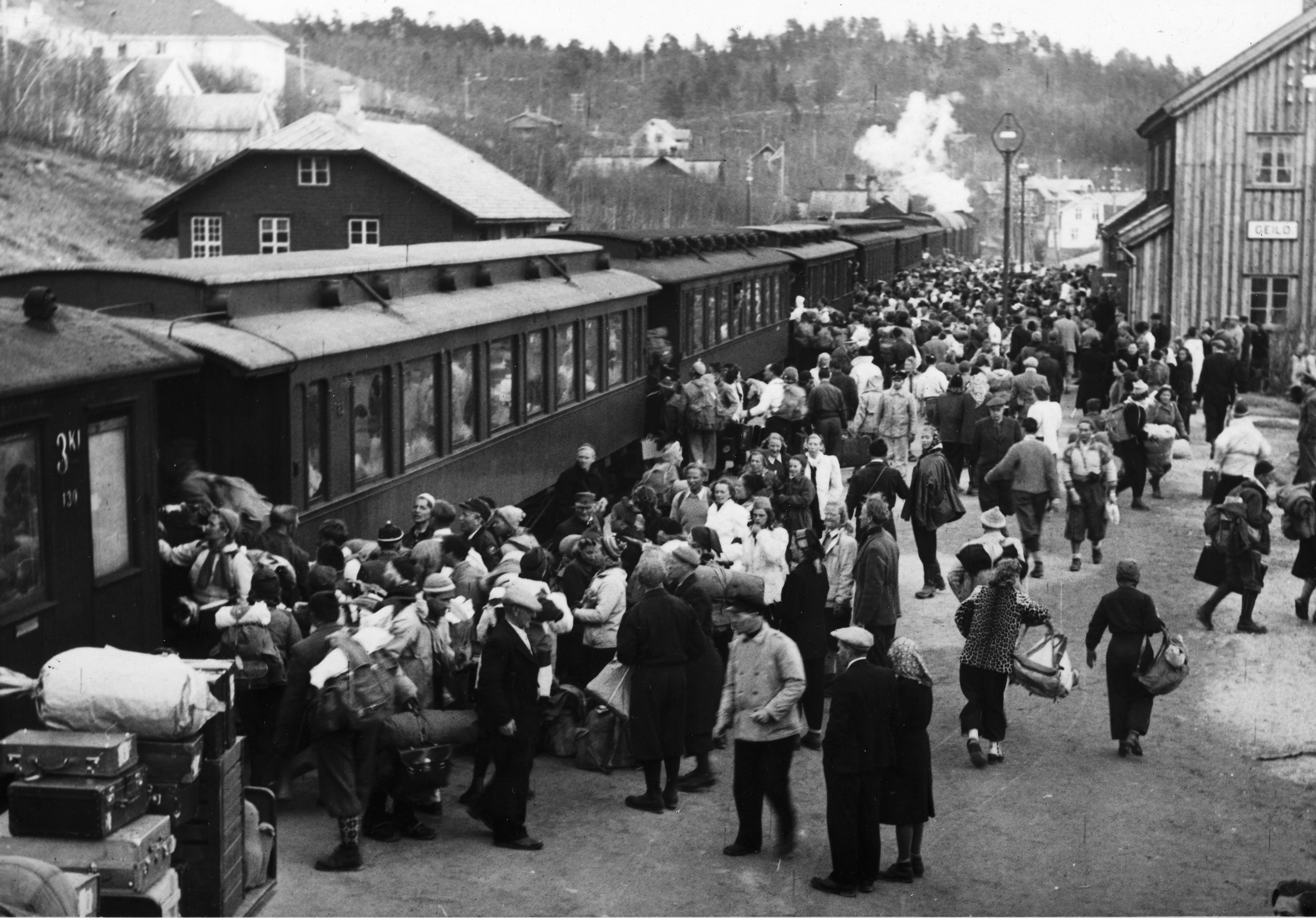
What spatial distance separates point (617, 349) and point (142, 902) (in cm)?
1542

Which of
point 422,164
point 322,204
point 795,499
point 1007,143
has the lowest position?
point 795,499

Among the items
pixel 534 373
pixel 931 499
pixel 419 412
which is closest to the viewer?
pixel 419 412

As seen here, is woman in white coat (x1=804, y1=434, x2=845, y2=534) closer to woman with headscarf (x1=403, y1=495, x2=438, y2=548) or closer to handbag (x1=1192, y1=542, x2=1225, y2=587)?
handbag (x1=1192, y1=542, x2=1225, y2=587)

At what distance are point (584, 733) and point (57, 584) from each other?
11.8 feet

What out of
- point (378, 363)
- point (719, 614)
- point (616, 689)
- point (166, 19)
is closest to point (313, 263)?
point (378, 363)

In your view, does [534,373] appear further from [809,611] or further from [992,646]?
[992,646]

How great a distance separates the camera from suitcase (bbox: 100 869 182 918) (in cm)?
584

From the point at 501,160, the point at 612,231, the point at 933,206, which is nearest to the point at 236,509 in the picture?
the point at 612,231

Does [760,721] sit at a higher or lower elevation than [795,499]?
lower

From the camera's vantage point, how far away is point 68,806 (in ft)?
19.2

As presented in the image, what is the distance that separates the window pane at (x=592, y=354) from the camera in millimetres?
19297

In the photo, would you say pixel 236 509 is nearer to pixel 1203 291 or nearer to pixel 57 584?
pixel 57 584

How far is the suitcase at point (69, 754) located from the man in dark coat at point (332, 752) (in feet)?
7.75

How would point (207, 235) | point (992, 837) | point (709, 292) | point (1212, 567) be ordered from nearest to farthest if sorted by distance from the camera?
point (992, 837) < point (1212, 567) < point (709, 292) < point (207, 235)
